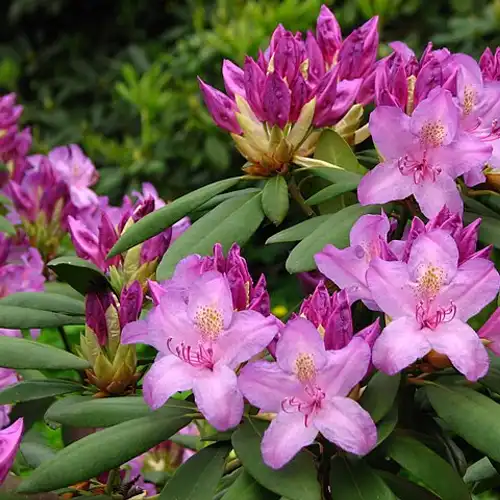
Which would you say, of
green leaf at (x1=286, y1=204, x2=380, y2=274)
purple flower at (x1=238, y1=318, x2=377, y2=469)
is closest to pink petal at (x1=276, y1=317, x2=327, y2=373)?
purple flower at (x1=238, y1=318, x2=377, y2=469)

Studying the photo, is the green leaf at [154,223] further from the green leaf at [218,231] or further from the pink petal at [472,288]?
the pink petal at [472,288]

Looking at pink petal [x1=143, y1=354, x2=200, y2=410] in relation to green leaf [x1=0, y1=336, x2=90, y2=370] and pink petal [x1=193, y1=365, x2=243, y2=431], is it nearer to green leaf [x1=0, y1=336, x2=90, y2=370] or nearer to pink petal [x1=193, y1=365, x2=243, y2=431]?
pink petal [x1=193, y1=365, x2=243, y2=431]

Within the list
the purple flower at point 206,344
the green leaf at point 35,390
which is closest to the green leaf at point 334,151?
the purple flower at point 206,344

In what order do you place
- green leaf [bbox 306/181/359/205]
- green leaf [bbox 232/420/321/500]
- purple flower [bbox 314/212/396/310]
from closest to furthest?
green leaf [bbox 232/420/321/500] → purple flower [bbox 314/212/396/310] → green leaf [bbox 306/181/359/205]

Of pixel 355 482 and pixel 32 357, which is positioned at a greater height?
pixel 32 357

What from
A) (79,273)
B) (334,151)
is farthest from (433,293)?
(79,273)

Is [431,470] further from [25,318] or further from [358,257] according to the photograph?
[25,318]
